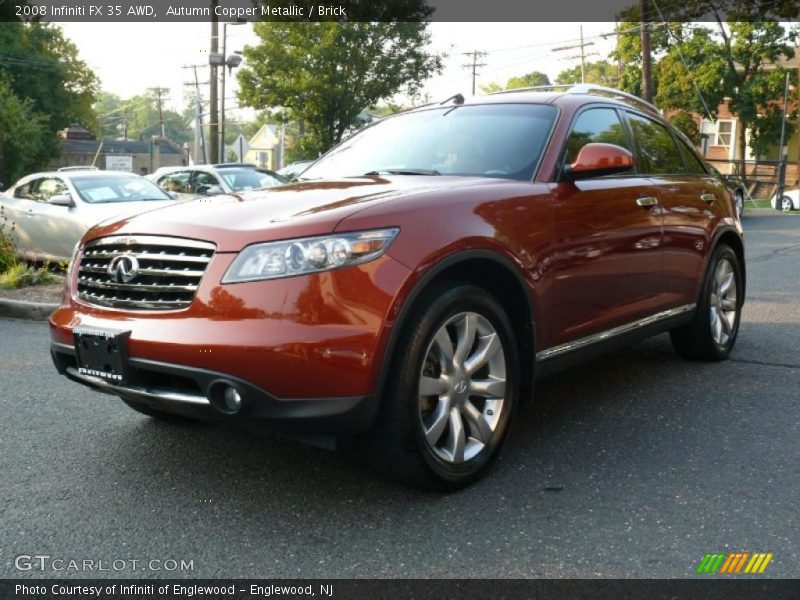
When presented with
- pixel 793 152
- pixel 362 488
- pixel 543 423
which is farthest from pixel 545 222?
pixel 793 152

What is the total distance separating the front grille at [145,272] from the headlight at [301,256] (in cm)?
17

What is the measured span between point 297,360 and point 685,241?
298 cm

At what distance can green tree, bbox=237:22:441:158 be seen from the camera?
1490 inches


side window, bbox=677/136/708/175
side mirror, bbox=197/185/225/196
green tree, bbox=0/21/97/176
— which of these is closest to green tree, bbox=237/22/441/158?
green tree, bbox=0/21/97/176

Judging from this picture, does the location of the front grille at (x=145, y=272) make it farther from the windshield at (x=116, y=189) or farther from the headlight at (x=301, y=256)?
the windshield at (x=116, y=189)

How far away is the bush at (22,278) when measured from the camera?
9.05 metres

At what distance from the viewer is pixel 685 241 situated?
16.3 feet

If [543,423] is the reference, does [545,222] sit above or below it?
above

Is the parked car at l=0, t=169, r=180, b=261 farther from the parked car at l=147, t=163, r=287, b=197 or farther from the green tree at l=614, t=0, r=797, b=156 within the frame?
the green tree at l=614, t=0, r=797, b=156

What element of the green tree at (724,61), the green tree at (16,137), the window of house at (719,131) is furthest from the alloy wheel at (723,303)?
the window of house at (719,131)


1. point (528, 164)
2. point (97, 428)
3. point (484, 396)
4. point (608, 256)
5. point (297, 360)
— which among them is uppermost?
point (528, 164)

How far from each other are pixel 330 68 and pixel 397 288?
120ft

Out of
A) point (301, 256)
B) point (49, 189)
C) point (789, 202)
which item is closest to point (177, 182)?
point (49, 189)
